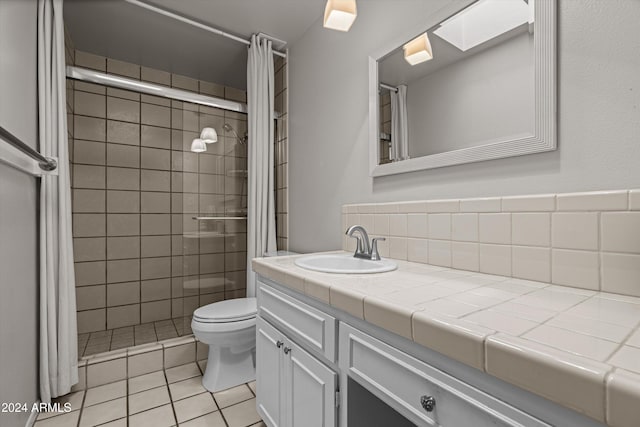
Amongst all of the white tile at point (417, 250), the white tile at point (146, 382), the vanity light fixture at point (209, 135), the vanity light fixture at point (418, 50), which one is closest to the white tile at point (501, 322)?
the white tile at point (417, 250)

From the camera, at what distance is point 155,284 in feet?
8.32

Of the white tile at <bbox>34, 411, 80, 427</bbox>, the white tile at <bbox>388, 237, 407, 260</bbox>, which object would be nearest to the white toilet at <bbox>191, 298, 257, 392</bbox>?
the white tile at <bbox>34, 411, 80, 427</bbox>

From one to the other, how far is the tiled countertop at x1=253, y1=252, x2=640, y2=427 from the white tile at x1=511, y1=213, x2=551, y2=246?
0.13m

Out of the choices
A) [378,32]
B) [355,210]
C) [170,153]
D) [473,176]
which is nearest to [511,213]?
[473,176]

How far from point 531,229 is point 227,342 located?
1.60m

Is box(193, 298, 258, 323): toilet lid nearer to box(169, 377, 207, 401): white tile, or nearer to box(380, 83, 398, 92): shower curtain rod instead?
box(169, 377, 207, 401): white tile

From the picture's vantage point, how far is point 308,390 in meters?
1.01

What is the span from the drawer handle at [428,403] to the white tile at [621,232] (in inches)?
24.5

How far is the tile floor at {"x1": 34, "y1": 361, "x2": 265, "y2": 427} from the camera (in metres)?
1.51

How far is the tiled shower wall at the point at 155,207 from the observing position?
246 centimetres

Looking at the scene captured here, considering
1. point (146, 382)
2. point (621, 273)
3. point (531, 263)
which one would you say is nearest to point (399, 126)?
point (531, 263)

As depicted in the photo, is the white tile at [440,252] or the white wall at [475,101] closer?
the white wall at [475,101]

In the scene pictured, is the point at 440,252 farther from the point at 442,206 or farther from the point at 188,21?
the point at 188,21

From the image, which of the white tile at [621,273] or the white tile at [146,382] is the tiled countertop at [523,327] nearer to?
the white tile at [621,273]
